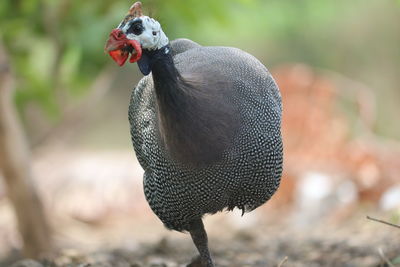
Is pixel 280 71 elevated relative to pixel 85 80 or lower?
elevated

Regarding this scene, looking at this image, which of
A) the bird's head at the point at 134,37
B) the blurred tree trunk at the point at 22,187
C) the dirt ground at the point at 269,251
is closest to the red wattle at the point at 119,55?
the bird's head at the point at 134,37

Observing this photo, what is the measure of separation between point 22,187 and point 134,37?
2.34 m

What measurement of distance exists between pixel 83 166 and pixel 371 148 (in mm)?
2678

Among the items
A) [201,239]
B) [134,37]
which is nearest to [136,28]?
[134,37]

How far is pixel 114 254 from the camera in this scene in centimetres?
434

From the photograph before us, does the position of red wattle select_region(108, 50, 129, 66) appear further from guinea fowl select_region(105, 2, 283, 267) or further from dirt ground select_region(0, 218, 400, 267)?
dirt ground select_region(0, 218, 400, 267)

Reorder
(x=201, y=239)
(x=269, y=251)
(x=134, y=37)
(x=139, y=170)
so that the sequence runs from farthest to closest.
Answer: (x=139, y=170)
(x=269, y=251)
(x=201, y=239)
(x=134, y=37)

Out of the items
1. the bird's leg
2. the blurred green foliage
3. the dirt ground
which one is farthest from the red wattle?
the dirt ground

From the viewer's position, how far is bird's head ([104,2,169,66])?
282 cm

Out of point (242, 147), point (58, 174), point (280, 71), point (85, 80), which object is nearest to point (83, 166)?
point (58, 174)

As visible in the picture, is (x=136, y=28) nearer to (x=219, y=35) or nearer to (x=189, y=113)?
(x=189, y=113)

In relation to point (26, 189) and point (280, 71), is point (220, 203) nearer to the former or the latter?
point (26, 189)

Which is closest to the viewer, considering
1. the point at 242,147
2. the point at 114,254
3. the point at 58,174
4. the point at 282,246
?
the point at 242,147

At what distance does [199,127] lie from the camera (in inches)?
117
